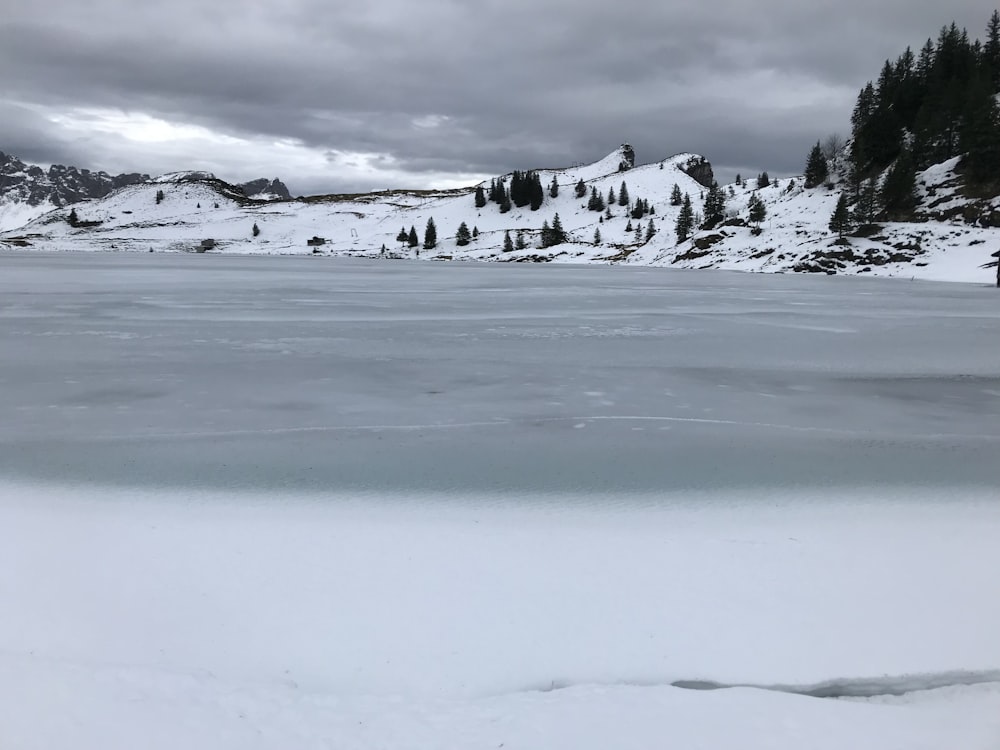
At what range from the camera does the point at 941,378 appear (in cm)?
935

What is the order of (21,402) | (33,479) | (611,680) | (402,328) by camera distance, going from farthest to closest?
1. (402,328)
2. (21,402)
3. (33,479)
4. (611,680)

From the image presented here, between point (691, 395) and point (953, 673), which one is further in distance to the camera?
point (691, 395)

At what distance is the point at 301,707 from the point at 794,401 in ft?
22.9

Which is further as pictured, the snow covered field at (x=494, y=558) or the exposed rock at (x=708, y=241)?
the exposed rock at (x=708, y=241)

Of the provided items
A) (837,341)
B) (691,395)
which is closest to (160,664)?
(691,395)

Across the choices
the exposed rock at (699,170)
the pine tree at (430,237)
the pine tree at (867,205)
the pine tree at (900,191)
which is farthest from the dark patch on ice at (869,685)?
the exposed rock at (699,170)

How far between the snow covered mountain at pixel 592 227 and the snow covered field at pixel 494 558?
4316cm

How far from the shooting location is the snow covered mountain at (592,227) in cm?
5050

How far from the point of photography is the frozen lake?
5.51 meters

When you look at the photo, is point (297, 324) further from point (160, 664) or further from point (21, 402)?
point (160, 664)

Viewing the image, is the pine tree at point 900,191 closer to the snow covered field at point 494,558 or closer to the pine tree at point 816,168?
the pine tree at point 816,168

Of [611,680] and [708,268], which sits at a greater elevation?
[708,268]

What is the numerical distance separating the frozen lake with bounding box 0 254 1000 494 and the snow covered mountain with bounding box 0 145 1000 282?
125 feet

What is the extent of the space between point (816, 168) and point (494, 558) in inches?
3199
